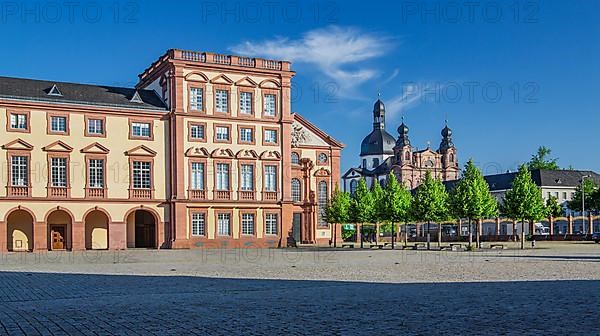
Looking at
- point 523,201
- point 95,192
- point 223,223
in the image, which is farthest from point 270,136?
point 523,201

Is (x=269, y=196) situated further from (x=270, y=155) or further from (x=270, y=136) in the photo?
(x=270, y=136)

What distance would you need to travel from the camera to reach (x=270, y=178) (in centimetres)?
5919

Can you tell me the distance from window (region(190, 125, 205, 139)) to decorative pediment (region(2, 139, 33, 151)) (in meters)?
11.8

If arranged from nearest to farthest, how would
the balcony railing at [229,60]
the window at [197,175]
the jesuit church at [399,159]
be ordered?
the balcony railing at [229,60] < the window at [197,175] < the jesuit church at [399,159]

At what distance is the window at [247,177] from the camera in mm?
57969

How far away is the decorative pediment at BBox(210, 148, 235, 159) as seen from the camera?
56719 millimetres

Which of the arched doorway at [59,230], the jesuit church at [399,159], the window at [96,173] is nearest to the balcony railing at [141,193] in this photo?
the window at [96,173]

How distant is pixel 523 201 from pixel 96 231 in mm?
31286

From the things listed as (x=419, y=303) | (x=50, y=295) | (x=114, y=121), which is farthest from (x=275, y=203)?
(x=419, y=303)

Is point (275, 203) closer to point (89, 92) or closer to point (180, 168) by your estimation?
point (180, 168)

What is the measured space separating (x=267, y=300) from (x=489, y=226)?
8892cm

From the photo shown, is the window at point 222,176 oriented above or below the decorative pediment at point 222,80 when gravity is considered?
below

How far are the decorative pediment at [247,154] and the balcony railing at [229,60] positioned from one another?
680 cm

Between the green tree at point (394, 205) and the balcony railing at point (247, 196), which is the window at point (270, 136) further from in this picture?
the green tree at point (394, 205)
